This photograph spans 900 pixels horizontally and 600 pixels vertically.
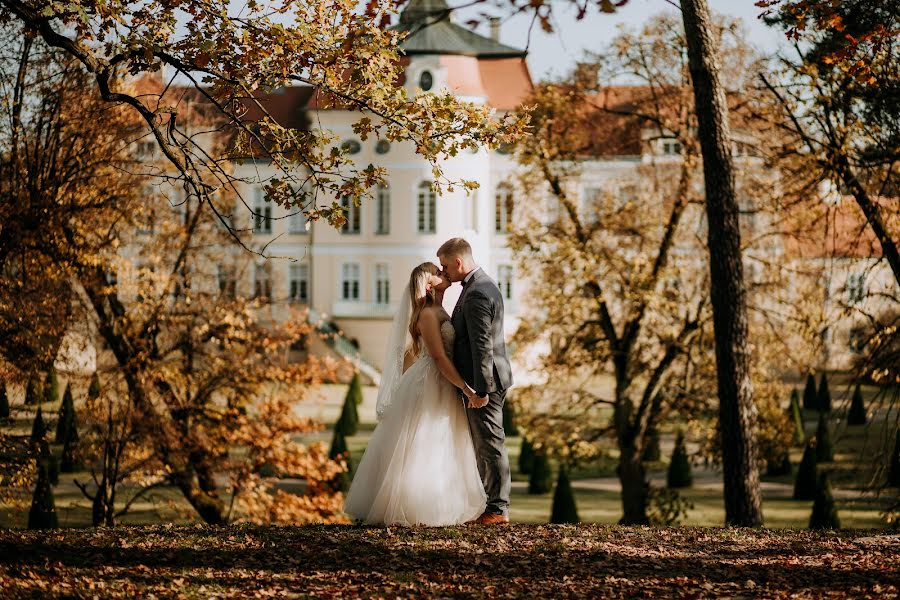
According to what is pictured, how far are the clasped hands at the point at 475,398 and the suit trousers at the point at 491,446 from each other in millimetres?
147

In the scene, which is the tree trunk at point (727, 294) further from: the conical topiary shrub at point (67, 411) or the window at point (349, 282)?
the window at point (349, 282)

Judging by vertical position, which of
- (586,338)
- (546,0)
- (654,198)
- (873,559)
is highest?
(654,198)

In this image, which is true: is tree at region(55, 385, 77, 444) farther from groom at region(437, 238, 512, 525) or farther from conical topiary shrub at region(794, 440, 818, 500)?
conical topiary shrub at region(794, 440, 818, 500)

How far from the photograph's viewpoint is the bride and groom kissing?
6.71 metres

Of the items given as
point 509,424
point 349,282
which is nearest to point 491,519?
point 509,424

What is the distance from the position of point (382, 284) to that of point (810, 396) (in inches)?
635

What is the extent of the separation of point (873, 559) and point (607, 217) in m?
11.7

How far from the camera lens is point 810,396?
33.0m

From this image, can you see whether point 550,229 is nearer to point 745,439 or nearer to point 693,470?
point 745,439

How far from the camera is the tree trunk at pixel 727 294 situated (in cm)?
959

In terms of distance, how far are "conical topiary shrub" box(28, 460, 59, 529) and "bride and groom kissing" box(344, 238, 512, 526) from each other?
26.5ft

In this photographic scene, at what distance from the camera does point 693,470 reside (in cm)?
2616

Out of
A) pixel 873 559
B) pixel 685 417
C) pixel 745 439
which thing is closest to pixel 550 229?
pixel 685 417

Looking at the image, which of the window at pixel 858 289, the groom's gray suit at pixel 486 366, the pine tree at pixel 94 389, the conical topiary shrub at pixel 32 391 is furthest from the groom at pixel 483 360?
the pine tree at pixel 94 389
